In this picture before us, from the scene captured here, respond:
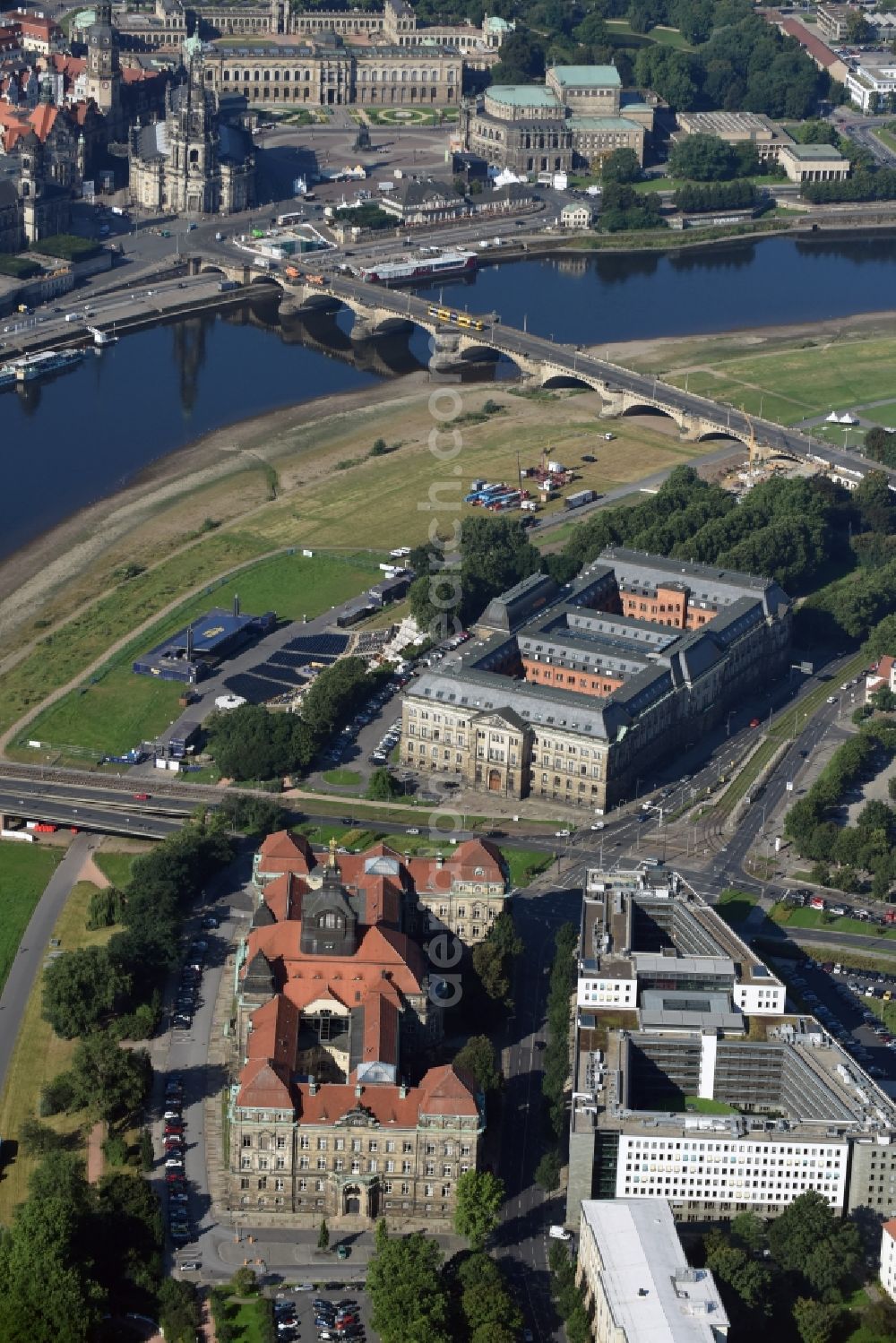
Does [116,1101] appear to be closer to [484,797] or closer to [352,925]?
[352,925]

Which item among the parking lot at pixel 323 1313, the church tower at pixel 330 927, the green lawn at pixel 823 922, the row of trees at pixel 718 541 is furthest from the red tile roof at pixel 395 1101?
the row of trees at pixel 718 541

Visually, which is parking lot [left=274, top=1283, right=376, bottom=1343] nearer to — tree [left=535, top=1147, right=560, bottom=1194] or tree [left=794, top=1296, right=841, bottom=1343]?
tree [left=535, top=1147, right=560, bottom=1194]

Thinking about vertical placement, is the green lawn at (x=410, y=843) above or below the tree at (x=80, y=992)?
below

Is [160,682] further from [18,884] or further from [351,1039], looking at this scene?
[351,1039]

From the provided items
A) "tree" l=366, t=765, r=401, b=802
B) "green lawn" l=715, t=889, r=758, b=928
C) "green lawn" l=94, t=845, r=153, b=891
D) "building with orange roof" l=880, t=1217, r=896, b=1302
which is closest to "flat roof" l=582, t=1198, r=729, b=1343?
"building with orange roof" l=880, t=1217, r=896, b=1302

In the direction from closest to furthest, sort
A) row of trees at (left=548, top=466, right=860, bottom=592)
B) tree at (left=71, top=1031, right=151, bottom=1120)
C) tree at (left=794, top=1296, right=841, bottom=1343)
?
tree at (left=794, top=1296, right=841, bottom=1343), tree at (left=71, top=1031, right=151, bottom=1120), row of trees at (left=548, top=466, right=860, bottom=592)

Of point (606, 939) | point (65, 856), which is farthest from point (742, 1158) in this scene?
point (65, 856)

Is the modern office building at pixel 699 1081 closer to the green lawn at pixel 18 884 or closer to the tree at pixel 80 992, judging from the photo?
the tree at pixel 80 992

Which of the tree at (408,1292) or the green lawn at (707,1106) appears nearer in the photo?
the tree at (408,1292)

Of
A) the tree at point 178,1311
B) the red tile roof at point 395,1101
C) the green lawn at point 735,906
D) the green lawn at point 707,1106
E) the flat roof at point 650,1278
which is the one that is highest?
the red tile roof at point 395,1101
